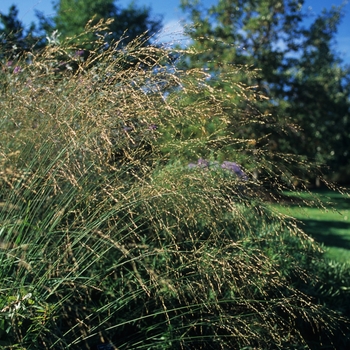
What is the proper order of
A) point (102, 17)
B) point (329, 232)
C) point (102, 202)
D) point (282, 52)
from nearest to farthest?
point (102, 202) < point (329, 232) < point (282, 52) < point (102, 17)

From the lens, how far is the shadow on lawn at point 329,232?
8.08 meters

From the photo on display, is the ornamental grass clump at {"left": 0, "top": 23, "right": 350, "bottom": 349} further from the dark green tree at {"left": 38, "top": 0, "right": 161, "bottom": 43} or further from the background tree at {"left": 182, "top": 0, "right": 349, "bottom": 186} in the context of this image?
the dark green tree at {"left": 38, "top": 0, "right": 161, "bottom": 43}

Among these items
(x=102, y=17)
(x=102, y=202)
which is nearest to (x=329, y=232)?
(x=102, y=202)

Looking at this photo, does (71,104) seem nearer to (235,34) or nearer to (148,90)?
(148,90)

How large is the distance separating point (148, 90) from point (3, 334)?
1323 mm

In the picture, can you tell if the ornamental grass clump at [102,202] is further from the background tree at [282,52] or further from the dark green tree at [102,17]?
the dark green tree at [102,17]

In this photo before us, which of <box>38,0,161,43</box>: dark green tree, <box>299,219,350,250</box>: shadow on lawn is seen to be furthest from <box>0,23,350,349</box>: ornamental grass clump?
<box>38,0,161,43</box>: dark green tree

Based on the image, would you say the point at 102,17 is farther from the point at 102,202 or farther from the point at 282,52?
the point at 102,202

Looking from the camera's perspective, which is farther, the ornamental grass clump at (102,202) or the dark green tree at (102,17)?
the dark green tree at (102,17)

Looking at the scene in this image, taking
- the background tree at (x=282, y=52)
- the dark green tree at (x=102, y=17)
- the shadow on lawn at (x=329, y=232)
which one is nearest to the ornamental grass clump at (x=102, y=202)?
the shadow on lawn at (x=329, y=232)

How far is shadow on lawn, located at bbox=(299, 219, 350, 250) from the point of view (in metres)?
8.08

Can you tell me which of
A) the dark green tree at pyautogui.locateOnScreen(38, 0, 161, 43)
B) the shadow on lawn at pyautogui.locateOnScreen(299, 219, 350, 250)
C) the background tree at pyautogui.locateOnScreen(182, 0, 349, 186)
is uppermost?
the dark green tree at pyautogui.locateOnScreen(38, 0, 161, 43)

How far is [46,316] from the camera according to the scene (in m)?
2.34

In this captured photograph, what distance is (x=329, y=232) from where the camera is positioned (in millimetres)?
9406
